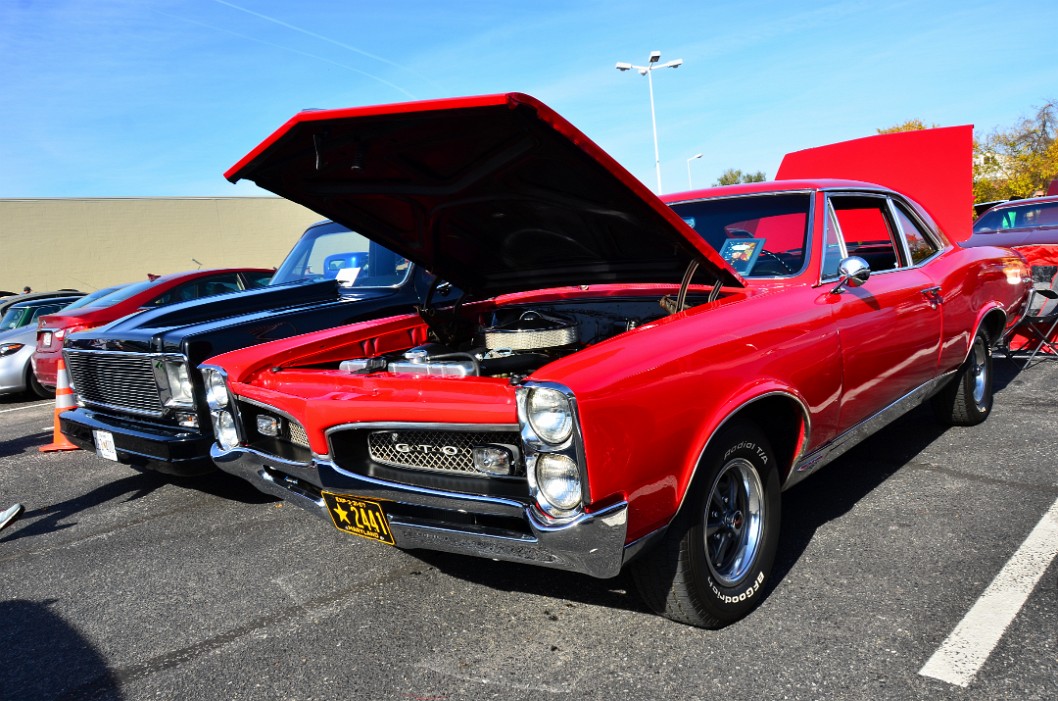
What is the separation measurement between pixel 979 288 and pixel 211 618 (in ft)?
15.0

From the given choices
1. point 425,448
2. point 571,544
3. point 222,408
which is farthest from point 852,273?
point 222,408

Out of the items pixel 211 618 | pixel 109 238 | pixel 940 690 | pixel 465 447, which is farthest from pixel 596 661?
pixel 109 238

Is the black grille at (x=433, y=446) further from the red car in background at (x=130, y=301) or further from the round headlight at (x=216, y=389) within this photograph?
the red car in background at (x=130, y=301)

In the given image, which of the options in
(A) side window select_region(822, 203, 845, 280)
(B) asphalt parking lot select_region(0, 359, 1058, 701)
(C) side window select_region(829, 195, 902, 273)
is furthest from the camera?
(C) side window select_region(829, 195, 902, 273)

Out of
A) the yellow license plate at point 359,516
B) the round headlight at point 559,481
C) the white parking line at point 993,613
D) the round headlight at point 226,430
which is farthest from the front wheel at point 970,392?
the round headlight at point 226,430

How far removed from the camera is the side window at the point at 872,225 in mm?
3930

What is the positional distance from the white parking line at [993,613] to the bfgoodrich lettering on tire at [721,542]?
618 millimetres

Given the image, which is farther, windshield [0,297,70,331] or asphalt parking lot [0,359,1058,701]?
windshield [0,297,70,331]

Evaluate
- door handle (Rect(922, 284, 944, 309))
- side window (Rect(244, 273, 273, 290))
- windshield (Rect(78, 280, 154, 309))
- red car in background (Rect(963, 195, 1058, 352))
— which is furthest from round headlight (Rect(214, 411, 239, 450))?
red car in background (Rect(963, 195, 1058, 352))

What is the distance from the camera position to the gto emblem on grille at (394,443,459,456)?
2578 millimetres

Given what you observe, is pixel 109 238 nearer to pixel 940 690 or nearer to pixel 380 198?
pixel 380 198

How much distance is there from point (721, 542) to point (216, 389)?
219 centimetres

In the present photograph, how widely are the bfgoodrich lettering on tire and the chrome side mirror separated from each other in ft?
2.90

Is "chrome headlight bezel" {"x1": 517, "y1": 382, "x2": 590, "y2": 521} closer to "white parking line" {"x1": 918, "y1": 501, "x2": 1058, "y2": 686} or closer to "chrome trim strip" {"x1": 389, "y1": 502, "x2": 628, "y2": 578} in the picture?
"chrome trim strip" {"x1": 389, "y1": 502, "x2": 628, "y2": 578}
